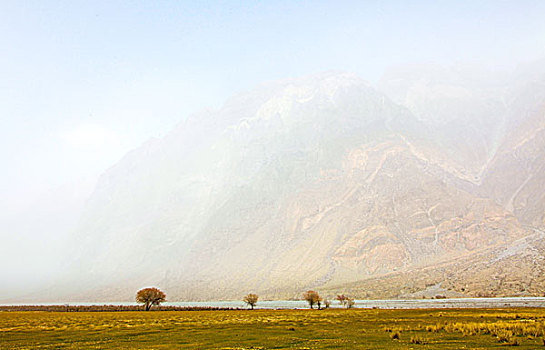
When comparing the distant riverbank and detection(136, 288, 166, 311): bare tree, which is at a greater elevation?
detection(136, 288, 166, 311): bare tree

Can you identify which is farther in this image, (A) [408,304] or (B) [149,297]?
(B) [149,297]

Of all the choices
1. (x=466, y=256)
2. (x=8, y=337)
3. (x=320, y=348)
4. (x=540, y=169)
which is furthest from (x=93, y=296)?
(x=540, y=169)

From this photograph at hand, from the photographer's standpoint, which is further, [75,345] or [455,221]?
[455,221]

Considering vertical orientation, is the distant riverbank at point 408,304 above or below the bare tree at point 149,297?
below

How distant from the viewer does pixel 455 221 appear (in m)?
157

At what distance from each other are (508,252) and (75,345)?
137m

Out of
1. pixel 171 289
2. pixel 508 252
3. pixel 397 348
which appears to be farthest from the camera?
pixel 171 289

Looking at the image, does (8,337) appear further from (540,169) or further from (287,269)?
(540,169)

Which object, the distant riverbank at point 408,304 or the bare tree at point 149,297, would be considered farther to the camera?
the bare tree at point 149,297

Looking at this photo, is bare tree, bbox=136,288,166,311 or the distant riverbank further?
bare tree, bbox=136,288,166,311

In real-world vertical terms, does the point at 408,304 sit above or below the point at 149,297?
below

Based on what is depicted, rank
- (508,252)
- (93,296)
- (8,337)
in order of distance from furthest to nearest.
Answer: (93,296) < (508,252) < (8,337)

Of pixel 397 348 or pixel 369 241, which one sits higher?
pixel 369 241

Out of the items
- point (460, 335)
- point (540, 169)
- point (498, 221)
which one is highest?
point (540, 169)
